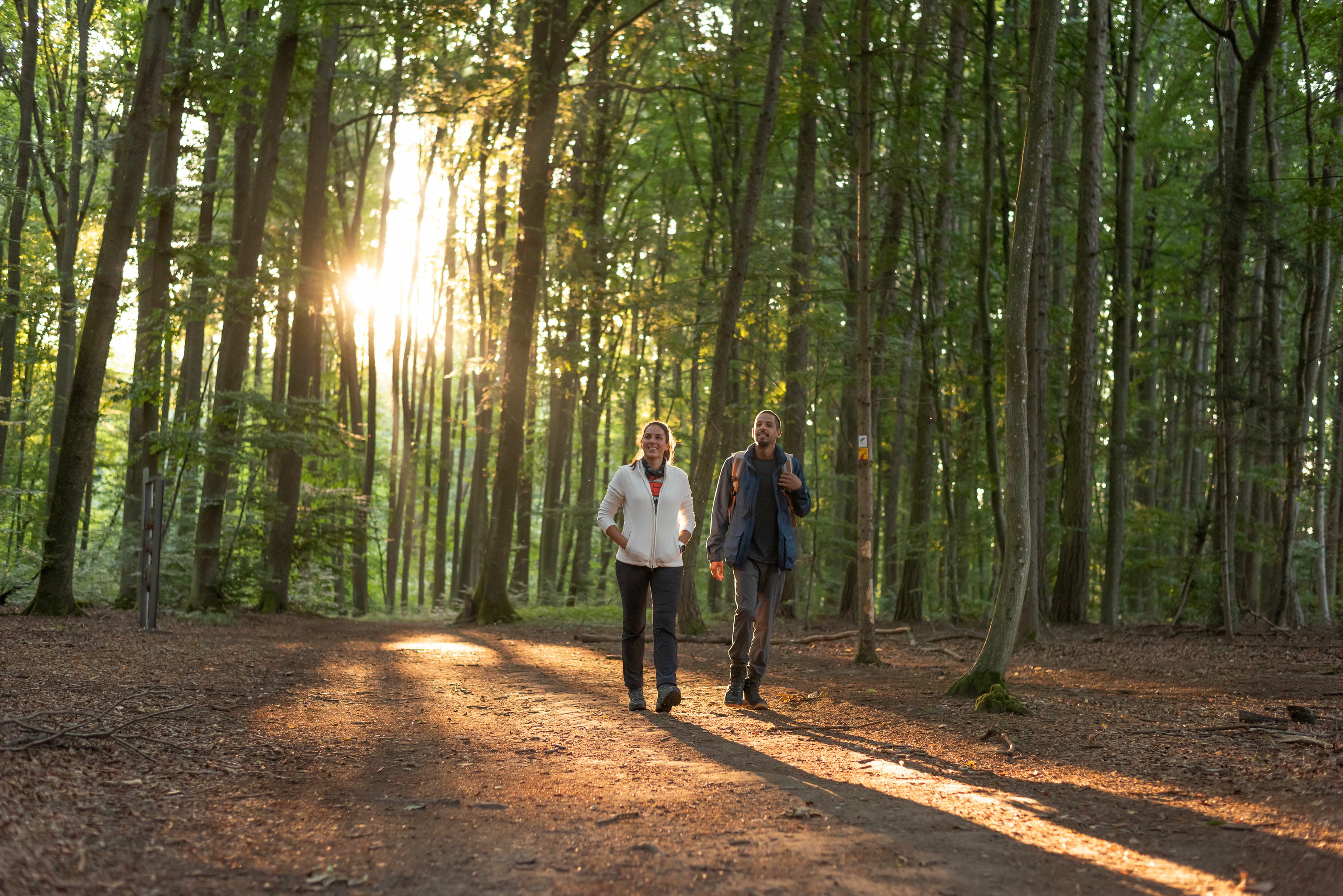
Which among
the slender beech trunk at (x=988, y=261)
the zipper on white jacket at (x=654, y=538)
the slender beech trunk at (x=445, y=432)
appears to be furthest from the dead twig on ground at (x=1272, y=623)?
the slender beech trunk at (x=445, y=432)

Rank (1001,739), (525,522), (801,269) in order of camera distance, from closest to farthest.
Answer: (1001,739)
(801,269)
(525,522)

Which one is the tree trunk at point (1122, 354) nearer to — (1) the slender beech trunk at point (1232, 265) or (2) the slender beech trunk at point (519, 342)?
(1) the slender beech trunk at point (1232, 265)

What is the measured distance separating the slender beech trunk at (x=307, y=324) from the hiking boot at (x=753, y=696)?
1190cm

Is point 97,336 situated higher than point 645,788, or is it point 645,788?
point 97,336

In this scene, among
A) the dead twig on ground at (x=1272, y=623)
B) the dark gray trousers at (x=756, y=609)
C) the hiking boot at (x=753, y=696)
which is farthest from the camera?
the dead twig on ground at (x=1272, y=623)

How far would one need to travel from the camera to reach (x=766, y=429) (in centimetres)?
768

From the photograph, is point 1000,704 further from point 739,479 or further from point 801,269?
point 801,269

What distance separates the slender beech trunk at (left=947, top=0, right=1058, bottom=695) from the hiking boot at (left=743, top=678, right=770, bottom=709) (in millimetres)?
1664

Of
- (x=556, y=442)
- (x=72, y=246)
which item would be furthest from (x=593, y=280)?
(x=72, y=246)

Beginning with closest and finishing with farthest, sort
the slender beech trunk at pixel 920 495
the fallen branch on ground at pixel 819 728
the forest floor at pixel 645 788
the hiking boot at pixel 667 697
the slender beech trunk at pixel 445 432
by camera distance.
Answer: the forest floor at pixel 645 788 → the fallen branch on ground at pixel 819 728 → the hiking boot at pixel 667 697 → the slender beech trunk at pixel 920 495 → the slender beech trunk at pixel 445 432

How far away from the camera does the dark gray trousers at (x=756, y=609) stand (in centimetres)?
755

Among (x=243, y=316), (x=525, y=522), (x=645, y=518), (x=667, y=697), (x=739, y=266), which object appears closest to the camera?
(x=667, y=697)

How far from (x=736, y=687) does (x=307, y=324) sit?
1322 centimetres

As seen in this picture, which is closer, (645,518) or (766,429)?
(645,518)
